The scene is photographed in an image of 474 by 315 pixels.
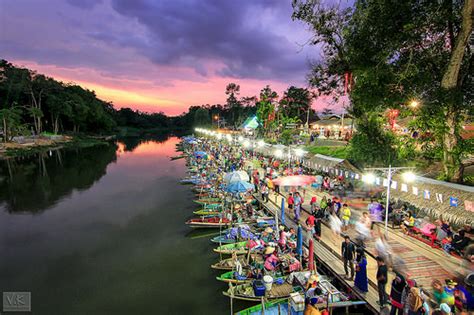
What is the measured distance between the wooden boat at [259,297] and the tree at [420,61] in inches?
423

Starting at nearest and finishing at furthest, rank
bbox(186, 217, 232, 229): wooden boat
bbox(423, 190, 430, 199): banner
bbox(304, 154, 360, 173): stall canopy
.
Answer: bbox(423, 190, 430, 199): banner, bbox(186, 217, 232, 229): wooden boat, bbox(304, 154, 360, 173): stall canopy

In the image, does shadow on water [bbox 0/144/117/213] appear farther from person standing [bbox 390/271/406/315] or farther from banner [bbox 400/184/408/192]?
banner [bbox 400/184/408/192]

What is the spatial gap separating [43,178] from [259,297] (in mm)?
39937

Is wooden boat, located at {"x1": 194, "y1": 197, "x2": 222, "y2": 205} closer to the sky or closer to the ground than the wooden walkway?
closer to the ground

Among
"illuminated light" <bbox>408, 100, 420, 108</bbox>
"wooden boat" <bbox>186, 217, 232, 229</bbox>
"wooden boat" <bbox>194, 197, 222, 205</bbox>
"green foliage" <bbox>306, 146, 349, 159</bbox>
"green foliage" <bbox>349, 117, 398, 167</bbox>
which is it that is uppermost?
"illuminated light" <bbox>408, 100, 420, 108</bbox>

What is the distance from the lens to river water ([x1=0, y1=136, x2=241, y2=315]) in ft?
38.4

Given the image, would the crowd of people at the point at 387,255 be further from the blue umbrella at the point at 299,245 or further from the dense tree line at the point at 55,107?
the dense tree line at the point at 55,107

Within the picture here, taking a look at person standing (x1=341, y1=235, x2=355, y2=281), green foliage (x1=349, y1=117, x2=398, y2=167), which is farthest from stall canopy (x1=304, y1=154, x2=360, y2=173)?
person standing (x1=341, y1=235, x2=355, y2=281)

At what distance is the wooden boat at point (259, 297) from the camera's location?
9513 millimetres

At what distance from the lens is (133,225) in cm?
2061

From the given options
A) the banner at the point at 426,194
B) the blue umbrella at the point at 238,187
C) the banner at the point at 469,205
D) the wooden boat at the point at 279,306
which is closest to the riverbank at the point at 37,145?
the blue umbrella at the point at 238,187

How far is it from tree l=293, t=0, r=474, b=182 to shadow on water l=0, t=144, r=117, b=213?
100.0 ft

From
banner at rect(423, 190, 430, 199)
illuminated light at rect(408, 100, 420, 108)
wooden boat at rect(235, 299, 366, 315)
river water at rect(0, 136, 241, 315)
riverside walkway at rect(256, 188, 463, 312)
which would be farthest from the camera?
illuminated light at rect(408, 100, 420, 108)

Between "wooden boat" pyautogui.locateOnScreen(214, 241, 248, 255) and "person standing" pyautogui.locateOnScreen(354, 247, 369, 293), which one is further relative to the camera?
"wooden boat" pyautogui.locateOnScreen(214, 241, 248, 255)
